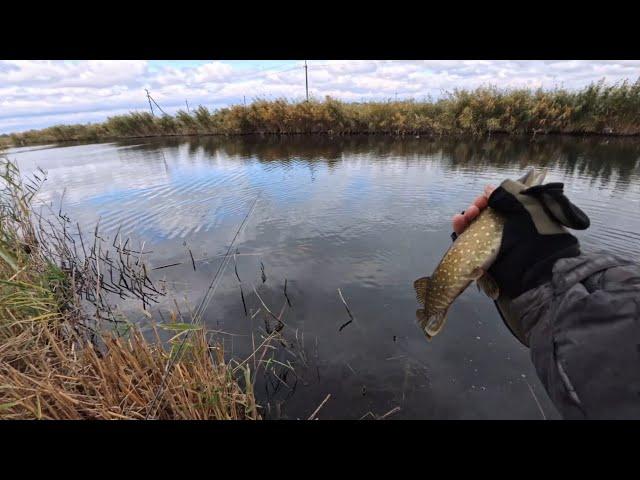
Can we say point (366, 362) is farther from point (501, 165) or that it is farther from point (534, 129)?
point (534, 129)

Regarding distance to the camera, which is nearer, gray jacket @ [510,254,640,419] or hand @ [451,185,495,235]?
gray jacket @ [510,254,640,419]

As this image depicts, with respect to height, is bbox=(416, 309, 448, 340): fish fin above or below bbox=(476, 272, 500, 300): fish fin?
below

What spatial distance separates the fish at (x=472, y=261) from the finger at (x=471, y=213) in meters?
0.03

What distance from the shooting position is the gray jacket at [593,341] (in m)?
1.14

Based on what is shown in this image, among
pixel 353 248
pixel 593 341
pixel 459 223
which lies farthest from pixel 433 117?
pixel 593 341

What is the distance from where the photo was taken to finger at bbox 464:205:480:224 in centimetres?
243

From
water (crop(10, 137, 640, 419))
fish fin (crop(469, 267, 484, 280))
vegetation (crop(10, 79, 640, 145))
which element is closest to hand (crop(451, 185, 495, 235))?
fish fin (crop(469, 267, 484, 280))

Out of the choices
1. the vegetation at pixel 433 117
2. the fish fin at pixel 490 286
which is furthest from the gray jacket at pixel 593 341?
the vegetation at pixel 433 117

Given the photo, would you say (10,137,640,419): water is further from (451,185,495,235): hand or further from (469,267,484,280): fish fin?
(451,185,495,235): hand

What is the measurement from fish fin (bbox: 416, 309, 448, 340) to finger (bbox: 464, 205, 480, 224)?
2.76 ft

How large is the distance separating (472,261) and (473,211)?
1.41 ft

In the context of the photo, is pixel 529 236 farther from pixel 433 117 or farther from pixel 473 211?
pixel 433 117

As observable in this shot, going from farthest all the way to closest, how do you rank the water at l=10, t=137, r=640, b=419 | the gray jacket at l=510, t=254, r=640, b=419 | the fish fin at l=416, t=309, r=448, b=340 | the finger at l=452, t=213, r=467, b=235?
the water at l=10, t=137, r=640, b=419 < the fish fin at l=416, t=309, r=448, b=340 < the finger at l=452, t=213, r=467, b=235 < the gray jacket at l=510, t=254, r=640, b=419

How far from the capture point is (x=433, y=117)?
23.1m
